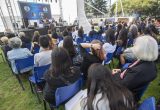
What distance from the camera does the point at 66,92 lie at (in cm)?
228

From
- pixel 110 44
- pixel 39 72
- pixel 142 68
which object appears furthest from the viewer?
pixel 110 44

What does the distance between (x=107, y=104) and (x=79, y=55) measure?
232 centimetres

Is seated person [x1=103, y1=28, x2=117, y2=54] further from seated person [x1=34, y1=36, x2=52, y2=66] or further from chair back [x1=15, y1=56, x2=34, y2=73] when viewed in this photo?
chair back [x1=15, y1=56, x2=34, y2=73]

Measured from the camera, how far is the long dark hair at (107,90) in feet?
4.97

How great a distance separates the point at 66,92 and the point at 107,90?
0.85 meters

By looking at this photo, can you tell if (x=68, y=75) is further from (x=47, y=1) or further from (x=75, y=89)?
(x=47, y=1)

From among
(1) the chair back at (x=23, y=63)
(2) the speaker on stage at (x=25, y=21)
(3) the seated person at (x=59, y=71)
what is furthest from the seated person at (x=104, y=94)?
(2) the speaker on stage at (x=25, y=21)

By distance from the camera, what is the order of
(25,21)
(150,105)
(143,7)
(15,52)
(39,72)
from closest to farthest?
(150,105) → (39,72) → (15,52) → (25,21) → (143,7)

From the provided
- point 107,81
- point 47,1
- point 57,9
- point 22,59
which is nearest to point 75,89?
point 107,81

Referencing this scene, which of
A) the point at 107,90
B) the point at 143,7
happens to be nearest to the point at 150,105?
the point at 107,90

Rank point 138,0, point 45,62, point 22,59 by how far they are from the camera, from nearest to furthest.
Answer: point 45,62, point 22,59, point 138,0

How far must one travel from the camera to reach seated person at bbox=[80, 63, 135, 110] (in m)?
1.52

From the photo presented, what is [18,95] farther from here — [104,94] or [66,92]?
[104,94]

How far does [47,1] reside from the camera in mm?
20672
